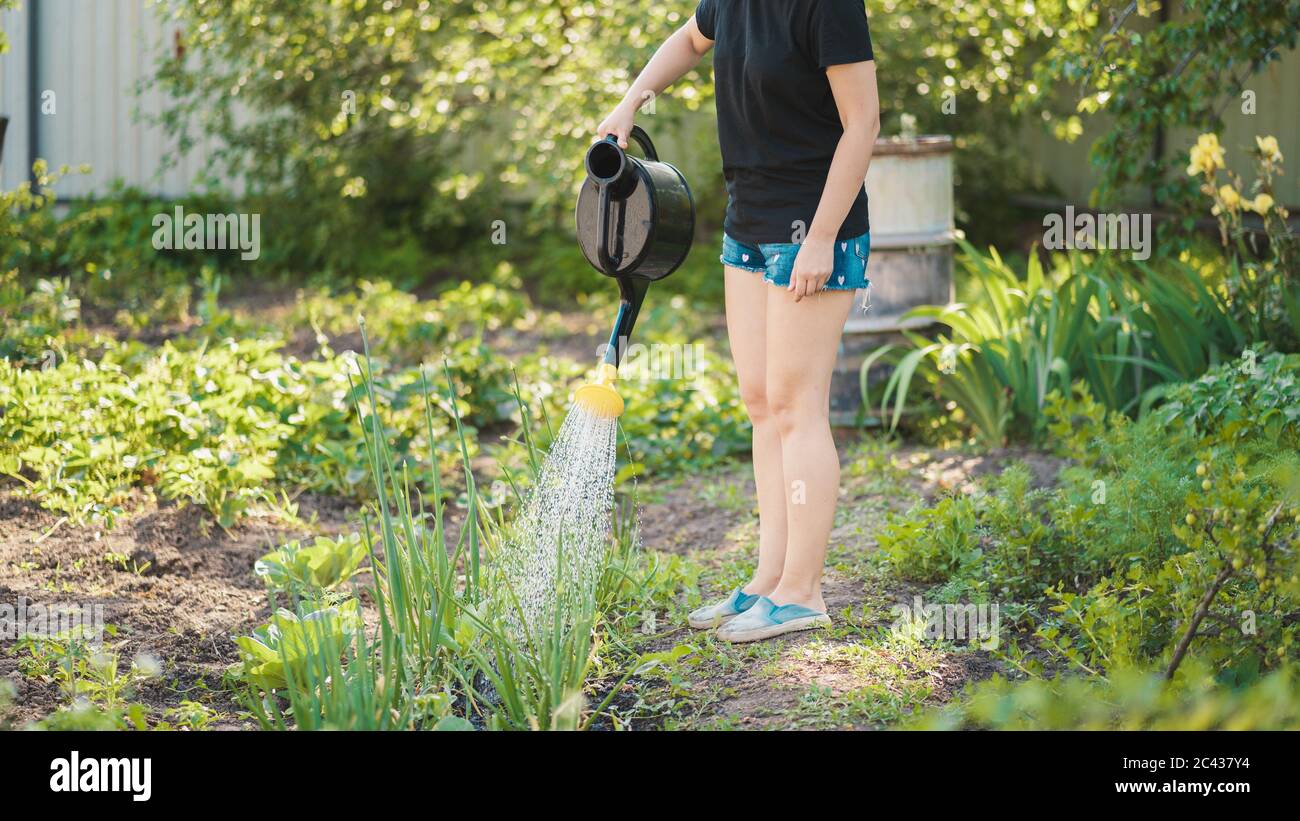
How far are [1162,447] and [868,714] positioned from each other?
146 cm

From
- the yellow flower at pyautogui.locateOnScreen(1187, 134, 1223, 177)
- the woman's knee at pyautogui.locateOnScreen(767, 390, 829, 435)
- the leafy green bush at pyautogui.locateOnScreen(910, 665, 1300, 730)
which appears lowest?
the leafy green bush at pyautogui.locateOnScreen(910, 665, 1300, 730)

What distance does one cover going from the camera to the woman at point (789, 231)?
98.3 inches

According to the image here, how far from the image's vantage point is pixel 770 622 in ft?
9.04

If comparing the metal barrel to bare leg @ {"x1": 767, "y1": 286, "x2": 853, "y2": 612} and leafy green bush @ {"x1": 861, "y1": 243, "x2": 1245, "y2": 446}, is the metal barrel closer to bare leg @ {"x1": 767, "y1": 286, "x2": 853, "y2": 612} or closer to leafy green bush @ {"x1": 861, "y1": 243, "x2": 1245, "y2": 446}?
leafy green bush @ {"x1": 861, "y1": 243, "x2": 1245, "y2": 446}

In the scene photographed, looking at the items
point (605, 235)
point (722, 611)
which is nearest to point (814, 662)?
point (722, 611)

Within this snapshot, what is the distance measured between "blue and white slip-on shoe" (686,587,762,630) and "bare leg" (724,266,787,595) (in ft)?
0.08

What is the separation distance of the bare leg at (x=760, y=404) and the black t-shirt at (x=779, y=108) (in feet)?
0.42

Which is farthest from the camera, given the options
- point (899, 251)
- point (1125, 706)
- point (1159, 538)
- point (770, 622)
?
point (899, 251)

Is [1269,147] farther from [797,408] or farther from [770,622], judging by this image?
[770,622]

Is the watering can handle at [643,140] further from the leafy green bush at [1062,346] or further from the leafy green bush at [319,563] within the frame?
the leafy green bush at [1062,346]

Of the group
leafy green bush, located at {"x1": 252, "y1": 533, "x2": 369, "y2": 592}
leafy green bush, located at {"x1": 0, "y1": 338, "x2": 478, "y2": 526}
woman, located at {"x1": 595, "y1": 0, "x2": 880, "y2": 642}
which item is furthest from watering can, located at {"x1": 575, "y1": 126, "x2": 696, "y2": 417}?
leafy green bush, located at {"x1": 0, "y1": 338, "x2": 478, "y2": 526}

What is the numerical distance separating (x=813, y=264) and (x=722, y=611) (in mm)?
849

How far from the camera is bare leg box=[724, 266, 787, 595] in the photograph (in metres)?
2.77
